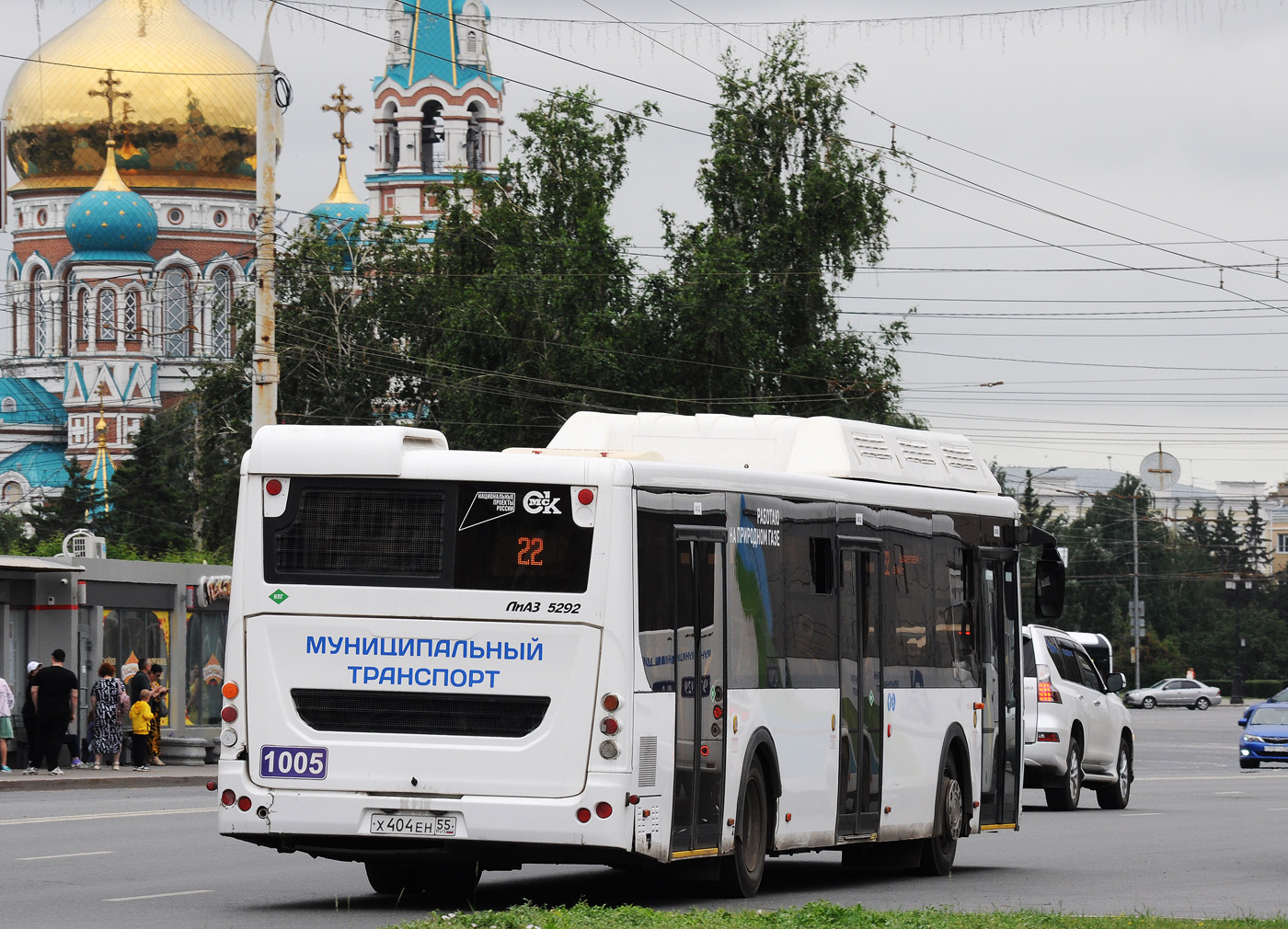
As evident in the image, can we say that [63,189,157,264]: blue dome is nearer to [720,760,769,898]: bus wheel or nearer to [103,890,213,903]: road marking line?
[103,890,213,903]: road marking line

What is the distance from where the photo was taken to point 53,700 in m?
29.6

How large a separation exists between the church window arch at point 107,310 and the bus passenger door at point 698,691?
96.5m

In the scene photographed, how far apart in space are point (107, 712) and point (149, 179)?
78205mm

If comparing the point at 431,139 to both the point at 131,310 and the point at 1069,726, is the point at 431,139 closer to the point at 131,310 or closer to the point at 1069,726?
the point at 131,310

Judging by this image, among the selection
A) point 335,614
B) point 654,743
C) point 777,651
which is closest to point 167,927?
point 335,614

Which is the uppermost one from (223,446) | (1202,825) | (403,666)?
(223,446)

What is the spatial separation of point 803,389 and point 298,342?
1678 centimetres

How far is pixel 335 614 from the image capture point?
1259 cm

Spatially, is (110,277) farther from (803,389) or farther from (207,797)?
Result: (207,797)

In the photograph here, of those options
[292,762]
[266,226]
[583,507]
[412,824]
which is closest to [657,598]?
[583,507]

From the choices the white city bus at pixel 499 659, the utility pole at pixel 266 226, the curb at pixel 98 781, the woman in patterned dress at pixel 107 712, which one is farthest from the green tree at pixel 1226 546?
the white city bus at pixel 499 659

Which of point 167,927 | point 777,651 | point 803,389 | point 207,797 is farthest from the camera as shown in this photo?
point 803,389

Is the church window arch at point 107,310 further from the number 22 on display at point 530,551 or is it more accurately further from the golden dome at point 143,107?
the number 22 on display at point 530,551

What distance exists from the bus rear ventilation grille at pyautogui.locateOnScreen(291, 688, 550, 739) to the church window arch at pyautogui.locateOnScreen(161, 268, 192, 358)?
9671cm
